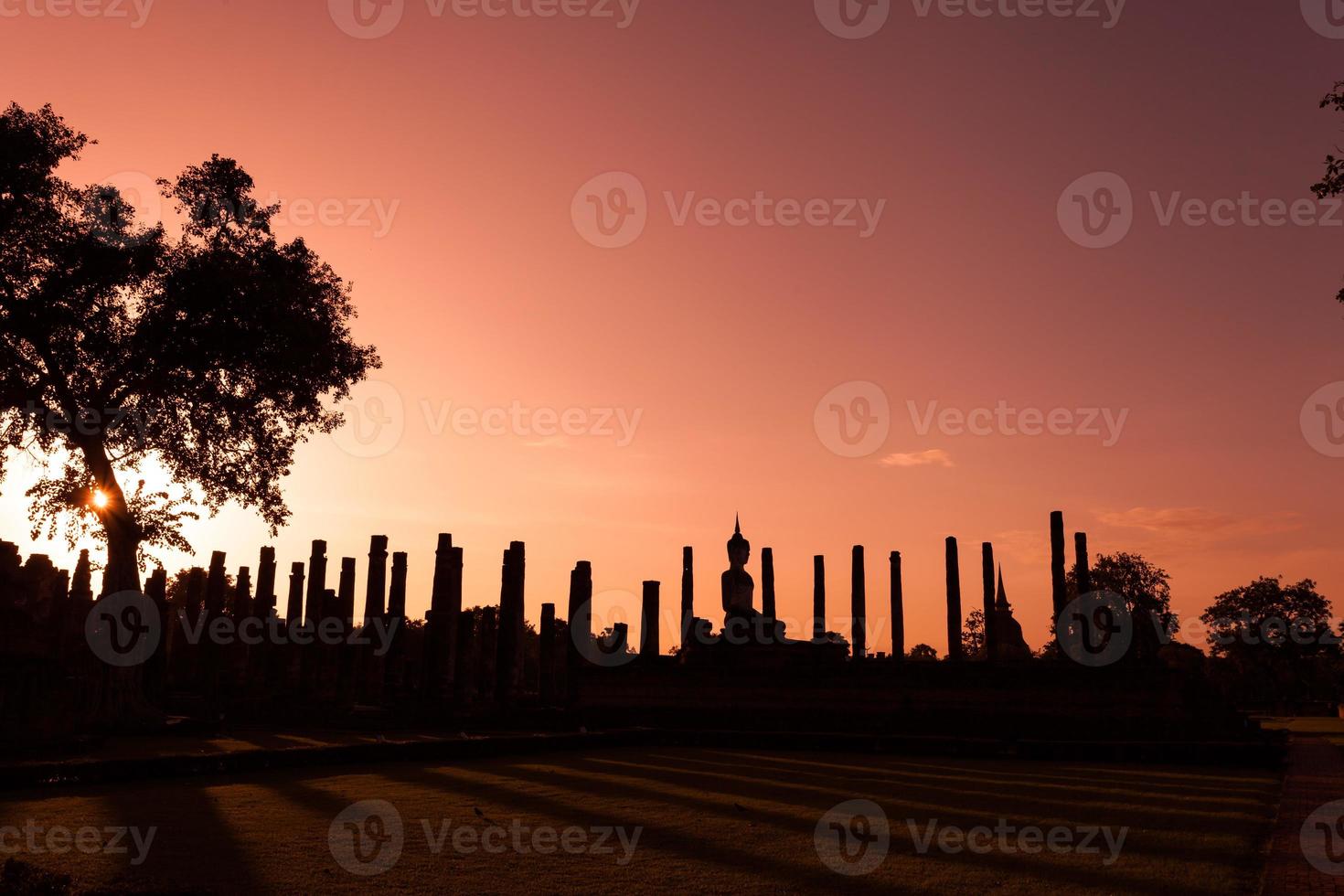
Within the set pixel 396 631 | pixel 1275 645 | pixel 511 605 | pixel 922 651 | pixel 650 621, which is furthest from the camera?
pixel 922 651

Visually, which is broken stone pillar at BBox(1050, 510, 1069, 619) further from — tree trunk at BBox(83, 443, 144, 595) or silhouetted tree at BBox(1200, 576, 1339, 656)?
silhouetted tree at BBox(1200, 576, 1339, 656)

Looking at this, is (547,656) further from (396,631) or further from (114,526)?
(114,526)

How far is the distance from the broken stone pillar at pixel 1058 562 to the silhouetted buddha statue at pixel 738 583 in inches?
517

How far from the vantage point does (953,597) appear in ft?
137

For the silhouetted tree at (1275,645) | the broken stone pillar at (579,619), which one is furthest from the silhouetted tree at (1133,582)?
the broken stone pillar at (579,619)

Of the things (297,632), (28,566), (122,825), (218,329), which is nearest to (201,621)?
(297,632)

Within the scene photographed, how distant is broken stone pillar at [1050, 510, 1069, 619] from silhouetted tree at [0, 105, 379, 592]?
1113 inches

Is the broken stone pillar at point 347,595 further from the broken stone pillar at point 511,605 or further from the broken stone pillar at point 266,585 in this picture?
the broken stone pillar at point 511,605

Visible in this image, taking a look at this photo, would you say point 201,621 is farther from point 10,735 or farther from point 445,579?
point 10,735

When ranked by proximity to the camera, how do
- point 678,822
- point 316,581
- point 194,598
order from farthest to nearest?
1. point 194,598
2. point 316,581
3. point 678,822

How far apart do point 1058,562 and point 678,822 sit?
107ft

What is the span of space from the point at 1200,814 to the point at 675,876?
26.3 feet

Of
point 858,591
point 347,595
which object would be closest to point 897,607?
point 858,591

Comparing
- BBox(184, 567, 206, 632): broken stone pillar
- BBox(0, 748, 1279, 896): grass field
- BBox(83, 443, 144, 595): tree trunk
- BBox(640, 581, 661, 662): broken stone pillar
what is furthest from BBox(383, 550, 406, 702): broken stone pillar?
BBox(0, 748, 1279, 896): grass field
